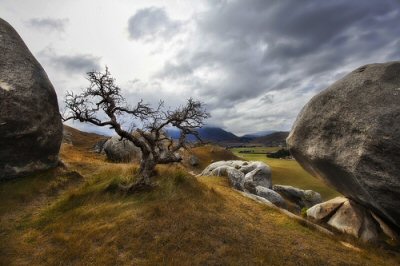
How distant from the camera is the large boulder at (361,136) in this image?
19188 millimetres

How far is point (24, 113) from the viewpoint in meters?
24.3

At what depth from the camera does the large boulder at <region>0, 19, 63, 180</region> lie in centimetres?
2361

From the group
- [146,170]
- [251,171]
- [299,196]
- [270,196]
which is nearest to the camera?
[146,170]

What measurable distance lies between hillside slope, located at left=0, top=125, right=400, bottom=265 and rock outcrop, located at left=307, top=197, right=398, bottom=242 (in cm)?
272

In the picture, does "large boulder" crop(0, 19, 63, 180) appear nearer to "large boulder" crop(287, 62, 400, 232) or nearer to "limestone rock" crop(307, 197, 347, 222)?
"large boulder" crop(287, 62, 400, 232)

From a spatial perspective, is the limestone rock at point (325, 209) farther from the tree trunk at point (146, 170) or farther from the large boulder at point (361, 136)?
the tree trunk at point (146, 170)

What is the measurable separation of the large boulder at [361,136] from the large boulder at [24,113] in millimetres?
20296

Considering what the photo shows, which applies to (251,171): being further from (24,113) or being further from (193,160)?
(24,113)

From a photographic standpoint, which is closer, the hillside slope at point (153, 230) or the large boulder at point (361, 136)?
the hillside slope at point (153, 230)

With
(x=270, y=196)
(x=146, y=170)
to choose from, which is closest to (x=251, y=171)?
(x=270, y=196)

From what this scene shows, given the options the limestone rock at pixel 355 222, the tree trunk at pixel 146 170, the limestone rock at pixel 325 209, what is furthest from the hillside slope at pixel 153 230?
the limestone rock at pixel 325 209

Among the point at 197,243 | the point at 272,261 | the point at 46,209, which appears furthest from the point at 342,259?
the point at 46,209

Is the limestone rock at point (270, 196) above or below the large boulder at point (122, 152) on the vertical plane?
→ below

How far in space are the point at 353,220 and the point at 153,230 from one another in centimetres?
1610
